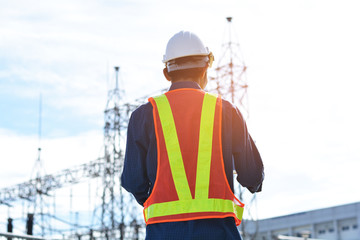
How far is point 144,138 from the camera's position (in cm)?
338

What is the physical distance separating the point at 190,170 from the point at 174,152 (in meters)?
0.12

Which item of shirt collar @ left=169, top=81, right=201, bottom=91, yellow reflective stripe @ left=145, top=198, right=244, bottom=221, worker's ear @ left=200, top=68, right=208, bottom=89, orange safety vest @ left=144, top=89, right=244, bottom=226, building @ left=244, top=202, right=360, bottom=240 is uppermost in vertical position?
building @ left=244, top=202, right=360, bottom=240

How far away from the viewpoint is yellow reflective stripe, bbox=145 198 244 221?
3143 mm

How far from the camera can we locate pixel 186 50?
3.54m

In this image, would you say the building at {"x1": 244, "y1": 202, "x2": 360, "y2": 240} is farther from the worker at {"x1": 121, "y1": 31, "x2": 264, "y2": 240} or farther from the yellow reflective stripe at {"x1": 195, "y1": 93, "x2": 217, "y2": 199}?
the yellow reflective stripe at {"x1": 195, "y1": 93, "x2": 217, "y2": 199}

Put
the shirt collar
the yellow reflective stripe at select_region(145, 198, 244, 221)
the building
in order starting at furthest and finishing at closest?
1. the building
2. the shirt collar
3. the yellow reflective stripe at select_region(145, 198, 244, 221)

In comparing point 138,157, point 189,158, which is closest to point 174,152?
point 189,158

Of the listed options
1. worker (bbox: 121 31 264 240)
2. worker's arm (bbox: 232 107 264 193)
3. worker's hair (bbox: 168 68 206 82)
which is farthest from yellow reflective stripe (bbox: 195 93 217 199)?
worker's hair (bbox: 168 68 206 82)

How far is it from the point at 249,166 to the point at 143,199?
58 cm

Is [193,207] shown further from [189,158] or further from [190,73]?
[190,73]

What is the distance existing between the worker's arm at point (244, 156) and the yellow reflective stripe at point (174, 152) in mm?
329

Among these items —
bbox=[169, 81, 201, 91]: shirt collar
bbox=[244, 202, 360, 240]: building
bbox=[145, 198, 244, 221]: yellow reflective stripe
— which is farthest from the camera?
bbox=[244, 202, 360, 240]: building

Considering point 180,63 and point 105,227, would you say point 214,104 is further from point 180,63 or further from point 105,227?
point 105,227

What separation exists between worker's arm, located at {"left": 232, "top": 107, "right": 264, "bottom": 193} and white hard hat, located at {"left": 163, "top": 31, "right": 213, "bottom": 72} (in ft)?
1.21
